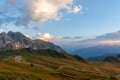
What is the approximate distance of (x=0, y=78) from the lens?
142 ft

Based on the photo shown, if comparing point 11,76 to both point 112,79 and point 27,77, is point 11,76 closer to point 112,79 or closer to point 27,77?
point 27,77

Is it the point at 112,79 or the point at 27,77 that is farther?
the point at 112,79

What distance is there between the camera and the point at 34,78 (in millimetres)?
45969

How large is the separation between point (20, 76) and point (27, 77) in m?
1.13

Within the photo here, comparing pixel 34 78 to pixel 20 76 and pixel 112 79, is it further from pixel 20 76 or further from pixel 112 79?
pixel 112 79

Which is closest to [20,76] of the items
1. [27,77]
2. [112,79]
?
[27,77]

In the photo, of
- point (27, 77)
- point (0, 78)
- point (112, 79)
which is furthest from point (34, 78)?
point (112, 79)

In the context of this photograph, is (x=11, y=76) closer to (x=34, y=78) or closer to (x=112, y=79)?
(x=34, y=78)

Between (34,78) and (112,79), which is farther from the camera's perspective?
(112,79)

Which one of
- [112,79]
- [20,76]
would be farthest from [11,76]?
[112,79]

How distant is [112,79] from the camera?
274ft

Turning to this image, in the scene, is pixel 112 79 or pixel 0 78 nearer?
pixel 0 78

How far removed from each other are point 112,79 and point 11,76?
45468 millimetres

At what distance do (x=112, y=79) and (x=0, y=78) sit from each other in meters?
47.3
